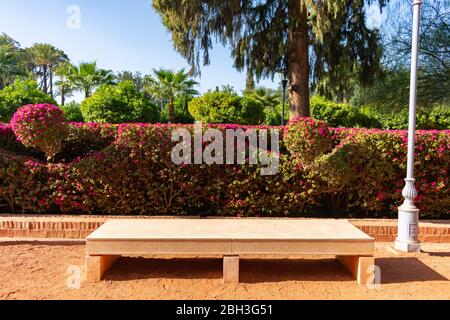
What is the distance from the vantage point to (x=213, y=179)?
574 cm

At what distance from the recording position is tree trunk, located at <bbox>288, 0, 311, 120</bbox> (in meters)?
8.93

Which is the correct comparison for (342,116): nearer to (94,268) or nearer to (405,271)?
(405,271)

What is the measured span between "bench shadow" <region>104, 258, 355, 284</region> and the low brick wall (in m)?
1.34

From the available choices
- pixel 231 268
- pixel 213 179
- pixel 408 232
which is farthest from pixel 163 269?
pixel 408 232

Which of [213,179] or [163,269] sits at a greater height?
[213,179]

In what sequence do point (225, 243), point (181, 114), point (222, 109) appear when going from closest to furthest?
1. point (225, 243)
2. point (222, 109)
3. point (181, 114)

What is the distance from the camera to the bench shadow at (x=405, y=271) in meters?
3.51

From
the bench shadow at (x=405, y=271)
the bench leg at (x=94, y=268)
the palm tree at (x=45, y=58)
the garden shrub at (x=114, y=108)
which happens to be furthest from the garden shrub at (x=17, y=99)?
the palm tree at (x=45, y=58)

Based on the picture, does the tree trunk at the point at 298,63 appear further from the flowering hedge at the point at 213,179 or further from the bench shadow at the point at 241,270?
the bench shadow at the point at 241,270

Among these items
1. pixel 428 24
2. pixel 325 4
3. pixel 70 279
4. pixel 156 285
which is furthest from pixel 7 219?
pixel 428 24

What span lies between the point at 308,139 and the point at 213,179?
5.12ft

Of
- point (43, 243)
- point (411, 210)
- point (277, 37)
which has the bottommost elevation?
point (43, 243)

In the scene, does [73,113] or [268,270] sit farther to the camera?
[73,113]

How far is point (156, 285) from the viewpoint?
3.28 meters
